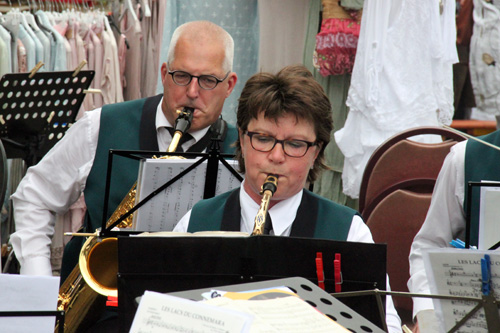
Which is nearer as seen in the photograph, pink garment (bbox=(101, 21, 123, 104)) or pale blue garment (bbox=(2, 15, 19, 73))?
pale blue garment (bbox=(2, 15, 19, 73))

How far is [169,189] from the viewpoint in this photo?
2352 millimetres

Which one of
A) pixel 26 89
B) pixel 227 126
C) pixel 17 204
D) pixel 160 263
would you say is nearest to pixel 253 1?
pixel 26 89

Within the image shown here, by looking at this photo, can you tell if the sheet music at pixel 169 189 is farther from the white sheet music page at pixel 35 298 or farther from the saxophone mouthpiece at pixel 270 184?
the white sheet music page at pixel 35 298

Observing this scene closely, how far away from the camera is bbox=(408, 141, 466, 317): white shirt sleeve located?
8.02 ft

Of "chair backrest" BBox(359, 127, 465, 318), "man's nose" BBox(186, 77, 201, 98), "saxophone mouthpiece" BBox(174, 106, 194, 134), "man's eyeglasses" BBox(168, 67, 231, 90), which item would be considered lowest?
"chair backrest" BBox(359, 127, 465, 318)

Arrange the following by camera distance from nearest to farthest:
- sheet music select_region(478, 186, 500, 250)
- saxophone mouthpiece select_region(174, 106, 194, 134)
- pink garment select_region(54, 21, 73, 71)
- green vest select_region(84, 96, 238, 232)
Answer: sheet music select_region(478, 186, 500, 250)
saxophone mouthpiece select_region(174, 106, 194, 134)
green vest select_region(84, 96, 238, 232)
pink garment select_region(54, 21, 73, 71)

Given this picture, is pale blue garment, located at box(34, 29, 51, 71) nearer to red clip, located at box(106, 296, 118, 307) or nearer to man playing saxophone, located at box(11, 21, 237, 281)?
man playing saxophone, located at box(11, 21, 237, 281)

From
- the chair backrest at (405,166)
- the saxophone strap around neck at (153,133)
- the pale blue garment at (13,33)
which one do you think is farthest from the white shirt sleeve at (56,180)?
the pale blue garment at (13,33)

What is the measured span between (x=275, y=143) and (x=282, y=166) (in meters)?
0.07

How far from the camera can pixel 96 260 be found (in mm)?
2490

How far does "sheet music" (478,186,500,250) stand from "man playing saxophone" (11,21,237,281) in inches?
44.8

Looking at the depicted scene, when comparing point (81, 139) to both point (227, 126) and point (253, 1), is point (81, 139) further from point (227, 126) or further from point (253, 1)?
point (253, 1)

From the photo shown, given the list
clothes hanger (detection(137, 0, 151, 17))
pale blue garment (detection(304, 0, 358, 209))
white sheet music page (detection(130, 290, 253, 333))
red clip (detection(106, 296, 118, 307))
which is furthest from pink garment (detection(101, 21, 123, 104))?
white sheet music page (detection(130, 290, 253, 333))

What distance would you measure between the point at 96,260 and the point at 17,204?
1.85ft
